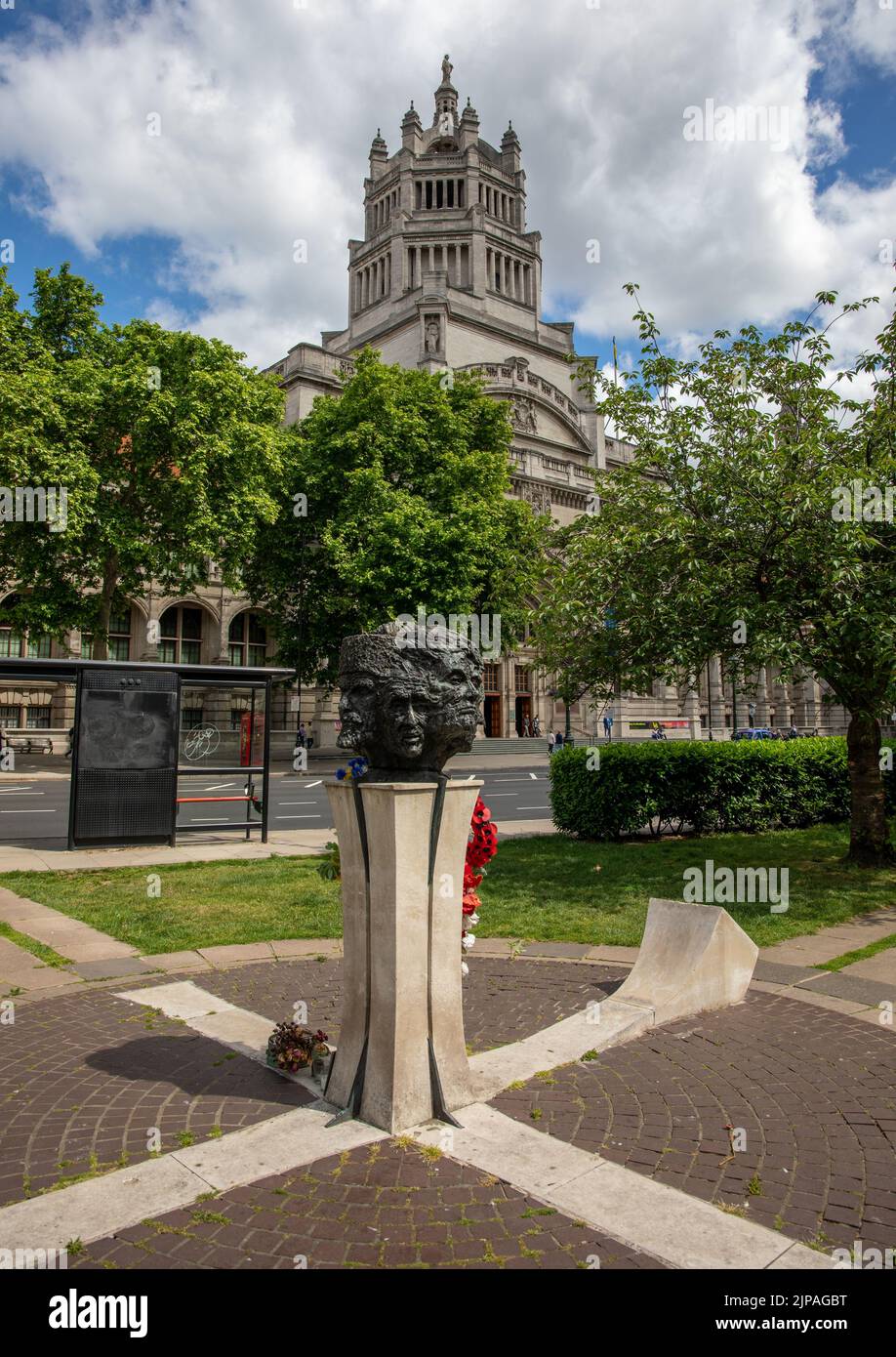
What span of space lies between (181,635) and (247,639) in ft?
12.8

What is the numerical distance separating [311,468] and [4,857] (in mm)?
24709

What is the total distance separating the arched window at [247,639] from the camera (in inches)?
1873

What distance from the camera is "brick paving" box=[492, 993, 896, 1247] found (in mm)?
3543

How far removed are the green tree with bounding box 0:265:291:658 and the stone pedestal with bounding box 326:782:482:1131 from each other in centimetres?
2574

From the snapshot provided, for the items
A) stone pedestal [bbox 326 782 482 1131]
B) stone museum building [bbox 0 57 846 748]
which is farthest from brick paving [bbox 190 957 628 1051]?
stone museum building [bbox 0 57 846 748]

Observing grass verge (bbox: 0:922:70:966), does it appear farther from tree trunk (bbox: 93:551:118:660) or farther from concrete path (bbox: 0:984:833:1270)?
tree trunk (bbox: 93:551:118:660)

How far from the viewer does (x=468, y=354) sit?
194 ft

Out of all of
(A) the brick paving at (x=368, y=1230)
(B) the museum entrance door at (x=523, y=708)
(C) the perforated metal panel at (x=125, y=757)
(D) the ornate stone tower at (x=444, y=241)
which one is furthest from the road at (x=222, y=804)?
(D) the ornate stone tower at (x=444, y=241)

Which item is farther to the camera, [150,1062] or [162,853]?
[162,853]

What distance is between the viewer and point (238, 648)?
47906 millimetres

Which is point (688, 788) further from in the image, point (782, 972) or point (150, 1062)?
point (150, 1062)

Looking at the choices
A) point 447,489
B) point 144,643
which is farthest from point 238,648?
point 447,489

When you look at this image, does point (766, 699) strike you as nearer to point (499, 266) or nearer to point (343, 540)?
point (499, 266)

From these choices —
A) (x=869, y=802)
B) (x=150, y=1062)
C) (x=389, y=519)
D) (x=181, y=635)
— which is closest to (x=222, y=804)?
(x=389, y=519)
